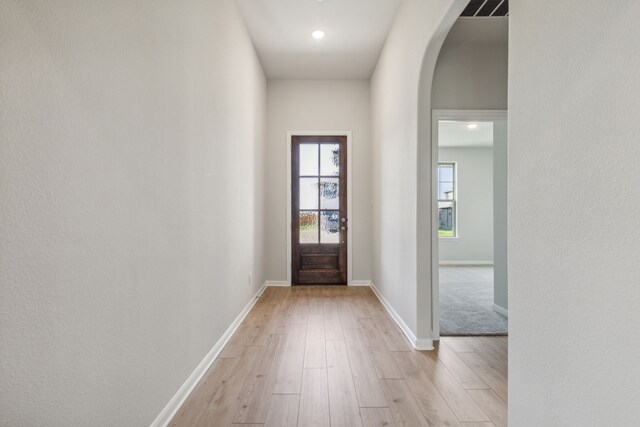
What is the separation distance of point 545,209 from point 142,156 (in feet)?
5.33

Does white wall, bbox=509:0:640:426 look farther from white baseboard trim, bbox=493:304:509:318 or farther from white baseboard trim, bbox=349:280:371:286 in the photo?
white baseboard trim, bbox=349:280:371:286

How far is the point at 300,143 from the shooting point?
4.91 metres

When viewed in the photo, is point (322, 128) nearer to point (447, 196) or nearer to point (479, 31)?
point (479, 31)

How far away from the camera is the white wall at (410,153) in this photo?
252cm

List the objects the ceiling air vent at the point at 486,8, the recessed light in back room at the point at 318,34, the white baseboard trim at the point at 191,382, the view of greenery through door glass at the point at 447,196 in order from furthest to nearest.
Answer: the view of greenery through door glass at the point at 447,196, the recessed light in back room at the point at 318,34, the ceiling air vent at the point at 486,8, the white baseboard trim at the point at 191,382

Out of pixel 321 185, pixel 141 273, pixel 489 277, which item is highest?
pixel 321 185

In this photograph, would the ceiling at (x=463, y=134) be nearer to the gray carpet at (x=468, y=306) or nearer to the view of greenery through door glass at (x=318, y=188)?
the view of greenery through door glass at (x=318, y=188)

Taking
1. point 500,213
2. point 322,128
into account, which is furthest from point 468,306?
point 322,128

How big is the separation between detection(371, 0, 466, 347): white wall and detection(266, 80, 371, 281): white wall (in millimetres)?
983

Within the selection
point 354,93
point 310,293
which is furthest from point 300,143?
point 310,293

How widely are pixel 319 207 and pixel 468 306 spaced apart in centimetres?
236

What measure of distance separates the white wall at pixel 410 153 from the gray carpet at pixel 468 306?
0.58m

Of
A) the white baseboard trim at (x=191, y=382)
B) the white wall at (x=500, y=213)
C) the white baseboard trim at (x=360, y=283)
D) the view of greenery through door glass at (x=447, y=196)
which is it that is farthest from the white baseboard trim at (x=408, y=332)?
the view of greenery through door glass at (x=447, y=196)

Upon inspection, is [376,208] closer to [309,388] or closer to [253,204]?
[253,204]
